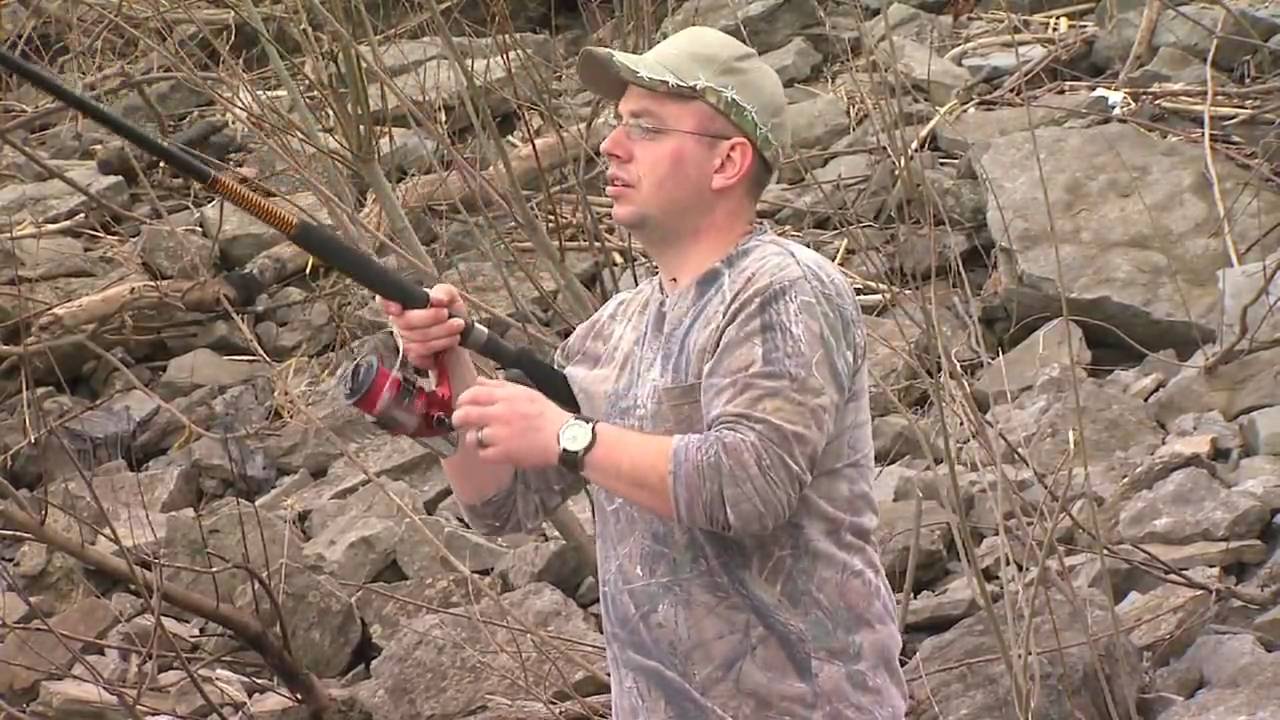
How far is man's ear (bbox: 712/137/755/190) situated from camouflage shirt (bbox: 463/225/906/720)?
Result: 90 millimetres

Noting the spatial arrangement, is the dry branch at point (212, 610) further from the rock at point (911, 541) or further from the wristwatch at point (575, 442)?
the wristwatch at point (575, 442)

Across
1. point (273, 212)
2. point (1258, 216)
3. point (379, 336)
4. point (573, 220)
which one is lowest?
point (1258, 216)

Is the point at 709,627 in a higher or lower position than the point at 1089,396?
higher

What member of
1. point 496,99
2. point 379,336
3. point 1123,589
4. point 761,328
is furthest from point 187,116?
point 761,328

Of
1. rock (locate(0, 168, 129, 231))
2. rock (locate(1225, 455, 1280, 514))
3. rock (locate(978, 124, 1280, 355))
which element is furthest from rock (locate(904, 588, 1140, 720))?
rock (locate(0, 168, 129, 231))

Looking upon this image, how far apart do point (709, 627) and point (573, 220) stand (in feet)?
14.7

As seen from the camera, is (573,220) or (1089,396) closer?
(1089,396)

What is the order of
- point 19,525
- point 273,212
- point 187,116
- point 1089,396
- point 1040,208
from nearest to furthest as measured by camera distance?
point 273,212 < point 19,525 < point 1089,396 < point 1040,208 < point 187,116

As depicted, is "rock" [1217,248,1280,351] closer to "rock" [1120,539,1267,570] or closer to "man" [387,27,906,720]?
"rock" [1120,539,1267,570]

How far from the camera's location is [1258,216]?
6516 mm

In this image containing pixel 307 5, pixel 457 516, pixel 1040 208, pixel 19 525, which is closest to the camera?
pixel 19 525

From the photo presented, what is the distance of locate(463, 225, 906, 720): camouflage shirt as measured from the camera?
2.09 metres

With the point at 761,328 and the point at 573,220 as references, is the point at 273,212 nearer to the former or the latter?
the point at 761,328

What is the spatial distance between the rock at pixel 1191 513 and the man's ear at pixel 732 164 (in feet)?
9.64
